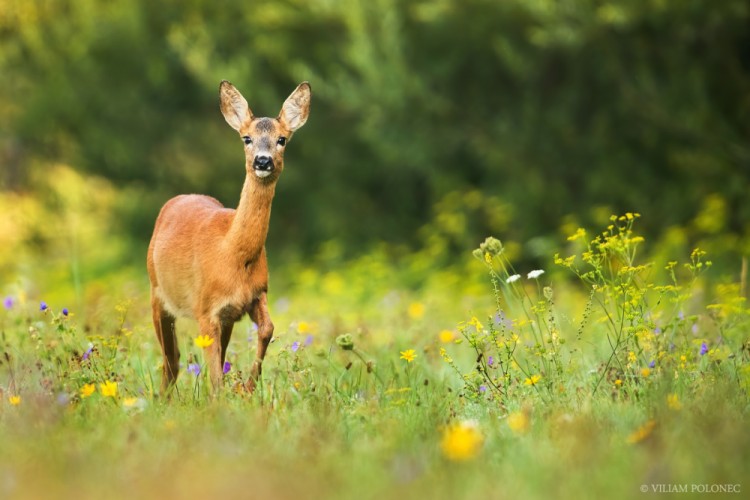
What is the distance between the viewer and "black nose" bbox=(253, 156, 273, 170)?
461 cm

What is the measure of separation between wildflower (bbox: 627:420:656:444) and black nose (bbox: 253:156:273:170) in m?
1.85

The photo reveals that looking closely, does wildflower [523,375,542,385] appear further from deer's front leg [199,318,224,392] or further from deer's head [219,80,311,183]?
deer's head [219,80,311,183]

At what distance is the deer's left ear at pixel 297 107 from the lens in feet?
16.2

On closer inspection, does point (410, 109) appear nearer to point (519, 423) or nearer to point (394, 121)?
point (394, 121)

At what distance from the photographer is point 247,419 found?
12.7ft

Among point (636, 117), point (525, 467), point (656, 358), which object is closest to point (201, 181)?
point (636, 117)

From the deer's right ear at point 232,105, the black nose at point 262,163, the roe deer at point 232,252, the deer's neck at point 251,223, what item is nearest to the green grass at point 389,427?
the roe deer at point 232,252

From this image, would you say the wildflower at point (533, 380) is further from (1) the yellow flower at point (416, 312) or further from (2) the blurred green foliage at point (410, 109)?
(2) the blurred green foliage at point (410, 109)

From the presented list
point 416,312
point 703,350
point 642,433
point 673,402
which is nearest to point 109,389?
point 642,433

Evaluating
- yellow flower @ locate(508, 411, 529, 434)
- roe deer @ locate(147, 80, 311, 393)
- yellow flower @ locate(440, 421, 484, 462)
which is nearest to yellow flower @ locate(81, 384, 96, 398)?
roe deer @ locate(147, 80, 311, 393)

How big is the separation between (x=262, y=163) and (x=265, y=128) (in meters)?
0.20

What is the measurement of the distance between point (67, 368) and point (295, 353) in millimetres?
977

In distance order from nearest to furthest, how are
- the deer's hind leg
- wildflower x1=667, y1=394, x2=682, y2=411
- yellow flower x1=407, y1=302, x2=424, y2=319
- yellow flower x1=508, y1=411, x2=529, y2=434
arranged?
yellow flower x1=508, y1=411, x2=529, y2=434
wildflower x1=667, y1=394, x2=682, y2=411
the deer's hind leg
yellow flower x1=407, y1=302, x2=424, y2=319

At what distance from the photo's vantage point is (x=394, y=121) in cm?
1162
